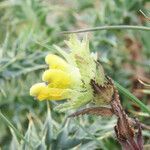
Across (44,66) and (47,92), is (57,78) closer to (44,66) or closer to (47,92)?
(47,92)

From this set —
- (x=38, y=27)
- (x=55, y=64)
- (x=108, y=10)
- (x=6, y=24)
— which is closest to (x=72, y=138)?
(x=55, y=64)

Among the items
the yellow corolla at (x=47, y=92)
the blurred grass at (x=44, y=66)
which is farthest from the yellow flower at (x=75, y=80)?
the blurred grass at (x=44, y=66)

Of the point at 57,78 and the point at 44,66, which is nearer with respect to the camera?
the point at 57,78

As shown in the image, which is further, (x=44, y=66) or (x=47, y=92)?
(x=44, y=66)

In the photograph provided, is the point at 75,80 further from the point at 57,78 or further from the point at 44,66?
the point at 44,66

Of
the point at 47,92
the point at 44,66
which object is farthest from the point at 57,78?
the point at 44,66

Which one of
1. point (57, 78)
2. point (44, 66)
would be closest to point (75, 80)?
point (57, 78)

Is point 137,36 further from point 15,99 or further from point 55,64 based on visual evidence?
point 55,64
